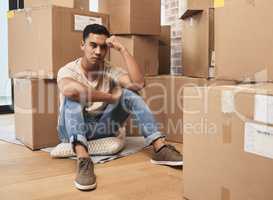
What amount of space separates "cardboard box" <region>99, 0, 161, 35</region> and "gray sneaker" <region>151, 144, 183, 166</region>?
0.91 m

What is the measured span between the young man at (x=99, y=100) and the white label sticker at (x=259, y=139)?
0.76 meters

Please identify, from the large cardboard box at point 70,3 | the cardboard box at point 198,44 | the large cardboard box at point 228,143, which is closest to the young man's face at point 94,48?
the large cardboard box at point 70,3

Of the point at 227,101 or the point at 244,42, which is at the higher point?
the point at 244,42

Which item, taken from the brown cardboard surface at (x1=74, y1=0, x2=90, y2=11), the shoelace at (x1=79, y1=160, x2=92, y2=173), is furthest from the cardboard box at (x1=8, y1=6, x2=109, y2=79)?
the shoelace at (x1=79, y1=160, x2=92, y2=173)

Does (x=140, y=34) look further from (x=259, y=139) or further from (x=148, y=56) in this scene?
(x=259, y=139)

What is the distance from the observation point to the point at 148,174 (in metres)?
1.69

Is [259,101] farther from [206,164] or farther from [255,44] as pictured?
[255,44]

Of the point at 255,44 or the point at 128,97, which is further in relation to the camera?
the point at 128,97

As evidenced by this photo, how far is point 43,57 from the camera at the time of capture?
2.12 metres

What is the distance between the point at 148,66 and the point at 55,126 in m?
0.77

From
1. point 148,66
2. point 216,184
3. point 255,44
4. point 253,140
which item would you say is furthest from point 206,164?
point 148,66

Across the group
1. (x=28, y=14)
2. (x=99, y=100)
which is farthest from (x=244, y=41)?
(x=28, y=14)

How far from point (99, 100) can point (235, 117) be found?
968 millimetres

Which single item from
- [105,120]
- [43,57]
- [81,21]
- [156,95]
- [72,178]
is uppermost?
[81,21]
